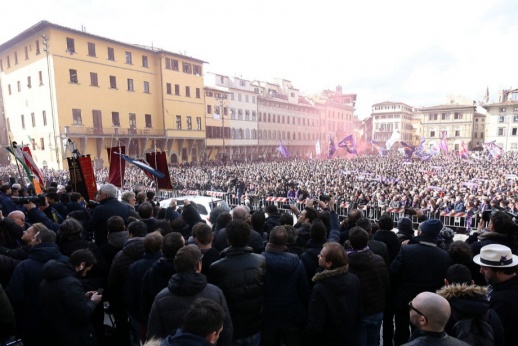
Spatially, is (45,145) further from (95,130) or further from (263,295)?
(263,295)

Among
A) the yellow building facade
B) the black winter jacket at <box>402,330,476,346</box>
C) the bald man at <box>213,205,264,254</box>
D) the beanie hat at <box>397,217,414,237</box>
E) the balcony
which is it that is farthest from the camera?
the balcony

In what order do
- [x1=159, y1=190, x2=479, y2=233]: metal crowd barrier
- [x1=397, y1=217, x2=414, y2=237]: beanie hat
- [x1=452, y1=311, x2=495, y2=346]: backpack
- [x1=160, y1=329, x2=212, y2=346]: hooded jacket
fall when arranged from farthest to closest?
[x1=159, y1=190, x2=479, y2=233]: metal crowd barrier, [x1=397, y1=217, x2=414, y2=237]: beanie hat, [x1=452, y1=311, x2=495, y2=346]: backpack, [x1=160, y1=329, x2=212, y2=346]: hooded jacket

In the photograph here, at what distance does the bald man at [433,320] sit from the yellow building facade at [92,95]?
3018 cm

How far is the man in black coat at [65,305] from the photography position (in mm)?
2711

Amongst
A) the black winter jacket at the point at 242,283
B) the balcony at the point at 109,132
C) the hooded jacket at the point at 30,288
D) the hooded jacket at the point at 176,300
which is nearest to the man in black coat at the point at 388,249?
the black winter jacket at the point at 242,283

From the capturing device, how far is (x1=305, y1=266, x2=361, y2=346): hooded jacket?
2.78 meters

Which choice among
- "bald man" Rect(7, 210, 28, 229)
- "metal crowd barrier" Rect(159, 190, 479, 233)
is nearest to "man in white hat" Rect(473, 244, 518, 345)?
"bald man" Rect(7, 210, 28, 229)

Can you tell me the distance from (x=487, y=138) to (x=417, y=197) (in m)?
67.8

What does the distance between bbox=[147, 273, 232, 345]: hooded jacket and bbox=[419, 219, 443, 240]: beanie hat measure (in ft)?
7.98

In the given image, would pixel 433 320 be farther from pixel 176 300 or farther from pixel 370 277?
pixel 176 300

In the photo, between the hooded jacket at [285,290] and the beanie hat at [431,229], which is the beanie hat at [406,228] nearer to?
the beanie hat at [431,229]

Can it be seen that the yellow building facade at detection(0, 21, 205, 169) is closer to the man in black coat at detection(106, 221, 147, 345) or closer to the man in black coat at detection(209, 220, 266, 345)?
the man in black coat at detection(106, 221, 147, 345)

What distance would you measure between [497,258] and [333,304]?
138 centimetres

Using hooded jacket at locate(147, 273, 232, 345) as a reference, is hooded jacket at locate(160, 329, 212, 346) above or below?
above
